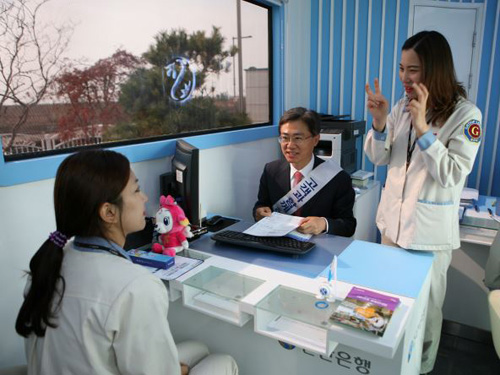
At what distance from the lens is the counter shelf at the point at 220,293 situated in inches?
48.0

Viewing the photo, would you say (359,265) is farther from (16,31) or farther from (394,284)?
(16,31)

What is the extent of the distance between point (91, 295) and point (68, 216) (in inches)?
7.7

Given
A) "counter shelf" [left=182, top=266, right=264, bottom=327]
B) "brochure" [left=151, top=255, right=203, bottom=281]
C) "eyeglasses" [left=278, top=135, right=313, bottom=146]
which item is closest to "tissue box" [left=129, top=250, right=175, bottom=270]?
"brochure" [left=151, top=255, right=203, bottom=281]

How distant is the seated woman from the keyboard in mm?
629

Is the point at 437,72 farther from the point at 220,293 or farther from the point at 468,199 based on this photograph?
the point at 468,199

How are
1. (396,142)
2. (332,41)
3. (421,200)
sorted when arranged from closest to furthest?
(421,200) → (396,142) → (332,41)

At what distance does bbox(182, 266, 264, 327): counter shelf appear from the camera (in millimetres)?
1219

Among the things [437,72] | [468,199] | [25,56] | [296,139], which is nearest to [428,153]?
[437,72]

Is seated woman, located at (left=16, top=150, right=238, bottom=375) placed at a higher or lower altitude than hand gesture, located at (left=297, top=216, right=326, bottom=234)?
higher

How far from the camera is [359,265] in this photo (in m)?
1.40

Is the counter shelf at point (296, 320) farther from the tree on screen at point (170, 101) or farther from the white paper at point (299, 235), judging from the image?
the tree on screen at point (170, 101)

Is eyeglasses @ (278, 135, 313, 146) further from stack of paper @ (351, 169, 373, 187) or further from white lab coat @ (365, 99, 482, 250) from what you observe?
stack of paper @ (351, 169, 373, 187)

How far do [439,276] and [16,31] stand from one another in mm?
1942

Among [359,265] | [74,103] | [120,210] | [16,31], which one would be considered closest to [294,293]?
[359,265]
